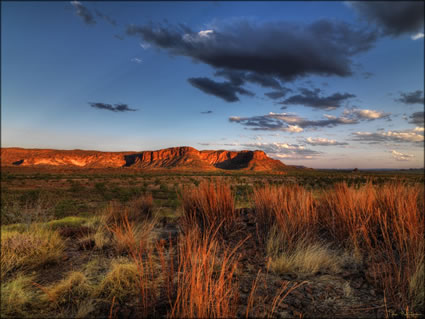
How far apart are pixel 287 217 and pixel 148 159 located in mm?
147621

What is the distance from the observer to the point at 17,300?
2879 mm

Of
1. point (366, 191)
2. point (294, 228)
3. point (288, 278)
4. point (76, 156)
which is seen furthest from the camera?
point (76, 156)

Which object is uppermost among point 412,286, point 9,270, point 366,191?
point 366,191

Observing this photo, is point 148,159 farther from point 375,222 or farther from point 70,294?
point 70,294

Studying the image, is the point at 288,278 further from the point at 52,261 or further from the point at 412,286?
the point at 52,261

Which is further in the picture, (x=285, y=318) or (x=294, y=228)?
(x=294, y=228)

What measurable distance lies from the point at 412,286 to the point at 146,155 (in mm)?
155362

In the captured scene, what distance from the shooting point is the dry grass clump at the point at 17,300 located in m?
2.79

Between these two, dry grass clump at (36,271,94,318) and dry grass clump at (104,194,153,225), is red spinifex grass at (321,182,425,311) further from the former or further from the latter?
dry grass clump at (104,194,153,225)

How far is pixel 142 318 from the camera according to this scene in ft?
7.04

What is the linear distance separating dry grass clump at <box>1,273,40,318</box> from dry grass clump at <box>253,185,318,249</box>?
350 centimetres

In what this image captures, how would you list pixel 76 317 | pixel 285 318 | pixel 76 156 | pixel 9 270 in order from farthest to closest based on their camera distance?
pixel 76 156 → pixel 9 270 → pixel 76 317 → pixel 285 318

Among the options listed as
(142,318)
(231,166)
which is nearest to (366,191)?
(142,318)

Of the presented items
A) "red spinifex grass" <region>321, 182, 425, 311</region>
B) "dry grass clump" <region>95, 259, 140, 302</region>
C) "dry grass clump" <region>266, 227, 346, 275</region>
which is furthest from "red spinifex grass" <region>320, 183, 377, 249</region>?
"dry grass clump" <region>95, 259, 140, 302</region>
